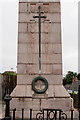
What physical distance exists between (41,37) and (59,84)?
6.65ft

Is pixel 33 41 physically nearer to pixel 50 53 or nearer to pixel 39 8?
pixel 50 53

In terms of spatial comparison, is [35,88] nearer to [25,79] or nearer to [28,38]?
[25,79]

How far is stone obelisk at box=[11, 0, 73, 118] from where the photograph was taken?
226 inches

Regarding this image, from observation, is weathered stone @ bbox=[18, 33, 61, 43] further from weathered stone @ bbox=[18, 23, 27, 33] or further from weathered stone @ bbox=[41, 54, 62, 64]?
weathered stone @ bbox=[41, 54, 62, 64]

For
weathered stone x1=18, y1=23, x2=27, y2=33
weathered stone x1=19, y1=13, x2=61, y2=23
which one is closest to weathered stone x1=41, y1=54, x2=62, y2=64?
weathered stone x1=18, y1=23, x2=27, y2=33

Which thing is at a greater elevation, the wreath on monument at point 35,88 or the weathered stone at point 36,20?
the weathered stone at point 36,20

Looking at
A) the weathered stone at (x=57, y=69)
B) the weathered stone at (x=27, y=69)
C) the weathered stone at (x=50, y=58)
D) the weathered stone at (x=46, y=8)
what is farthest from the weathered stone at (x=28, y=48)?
the weathered stone at (x=46, y=8)

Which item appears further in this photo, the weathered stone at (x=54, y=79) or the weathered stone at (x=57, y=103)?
the weathered stone at (x=54, y=79)

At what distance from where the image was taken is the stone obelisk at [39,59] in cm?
574

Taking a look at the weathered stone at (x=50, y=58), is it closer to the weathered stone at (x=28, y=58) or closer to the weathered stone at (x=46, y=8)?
the weathered stone at (x=28, y=58)

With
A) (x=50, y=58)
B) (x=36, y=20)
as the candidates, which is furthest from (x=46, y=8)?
(x=50, y=58)

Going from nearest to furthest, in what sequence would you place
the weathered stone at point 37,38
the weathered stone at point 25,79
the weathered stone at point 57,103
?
the weathered stone at point 57,103, the weathered stone at point 25,79, the weathered stone at point 37,38

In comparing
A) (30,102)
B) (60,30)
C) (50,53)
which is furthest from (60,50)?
(30,102)

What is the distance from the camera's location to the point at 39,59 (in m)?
6.09
